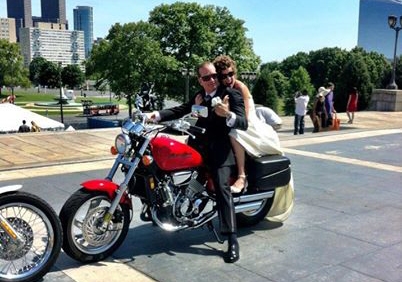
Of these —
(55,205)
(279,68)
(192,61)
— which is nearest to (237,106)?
(55,205)

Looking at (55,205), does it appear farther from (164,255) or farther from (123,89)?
(123,89)

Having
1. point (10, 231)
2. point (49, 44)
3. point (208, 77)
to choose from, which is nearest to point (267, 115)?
point (208, 77)

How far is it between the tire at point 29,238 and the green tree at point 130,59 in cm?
3602

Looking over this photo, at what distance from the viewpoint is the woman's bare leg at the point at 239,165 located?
174 inches

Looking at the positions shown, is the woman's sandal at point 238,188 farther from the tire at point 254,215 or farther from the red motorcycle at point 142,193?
the tire at point 254,215

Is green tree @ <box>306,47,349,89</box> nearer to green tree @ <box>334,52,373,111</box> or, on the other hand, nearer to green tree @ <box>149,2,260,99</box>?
green tree @ <box>149,2,260,99</box>

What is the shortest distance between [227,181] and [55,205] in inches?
98.1

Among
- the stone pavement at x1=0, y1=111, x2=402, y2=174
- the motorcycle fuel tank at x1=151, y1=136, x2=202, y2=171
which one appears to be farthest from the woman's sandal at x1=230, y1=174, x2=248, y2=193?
the stone pavement at x1=0, y1=111, x2=402, y2=174

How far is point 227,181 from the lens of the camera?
425 cm

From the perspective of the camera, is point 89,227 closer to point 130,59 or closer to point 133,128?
point 133,128

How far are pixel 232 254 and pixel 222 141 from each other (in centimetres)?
100

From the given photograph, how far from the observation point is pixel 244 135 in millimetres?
4520

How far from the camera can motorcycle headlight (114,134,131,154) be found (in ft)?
12.5

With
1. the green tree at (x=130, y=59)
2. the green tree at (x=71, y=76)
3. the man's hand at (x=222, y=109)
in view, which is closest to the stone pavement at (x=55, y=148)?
the man's hand at (x=222, y=109)
